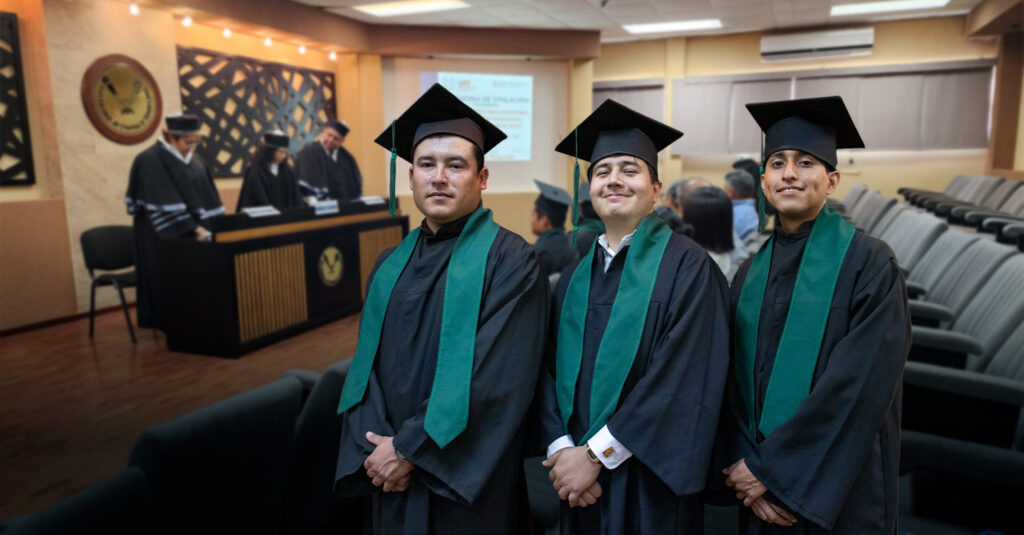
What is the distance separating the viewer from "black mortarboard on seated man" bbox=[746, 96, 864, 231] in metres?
1.39

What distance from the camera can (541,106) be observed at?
9.05 metres

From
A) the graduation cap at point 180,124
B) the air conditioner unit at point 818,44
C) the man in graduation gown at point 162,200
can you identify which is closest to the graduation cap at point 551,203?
the man in graduation gown at point 162,200

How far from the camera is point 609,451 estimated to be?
4.20ft

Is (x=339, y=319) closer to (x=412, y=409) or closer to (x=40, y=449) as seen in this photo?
(x=40, y=449)

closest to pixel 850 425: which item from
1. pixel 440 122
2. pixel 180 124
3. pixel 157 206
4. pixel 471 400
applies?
pixel 471 400

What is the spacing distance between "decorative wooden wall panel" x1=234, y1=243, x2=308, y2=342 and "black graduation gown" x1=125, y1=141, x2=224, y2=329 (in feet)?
2.29

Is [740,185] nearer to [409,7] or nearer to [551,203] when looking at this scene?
[551,203]

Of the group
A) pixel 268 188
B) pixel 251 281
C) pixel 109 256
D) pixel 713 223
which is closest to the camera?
pixel 713 223

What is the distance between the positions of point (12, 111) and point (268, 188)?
1972 millimetres

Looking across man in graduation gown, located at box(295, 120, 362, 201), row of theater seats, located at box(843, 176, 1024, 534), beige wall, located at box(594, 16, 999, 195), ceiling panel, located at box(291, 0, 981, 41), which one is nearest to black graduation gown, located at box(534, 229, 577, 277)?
row of theater seats, located at box(843, 176, 1024, 534)

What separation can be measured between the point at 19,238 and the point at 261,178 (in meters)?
1.90

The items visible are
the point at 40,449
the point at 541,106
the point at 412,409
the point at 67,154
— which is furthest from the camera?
the point at 541,106

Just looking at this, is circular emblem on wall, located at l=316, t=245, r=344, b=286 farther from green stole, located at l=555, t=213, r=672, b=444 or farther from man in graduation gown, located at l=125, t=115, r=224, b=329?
green stole, located at l=555, t=213, r=672, b=444

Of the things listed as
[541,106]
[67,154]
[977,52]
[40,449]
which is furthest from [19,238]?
[977,52]
